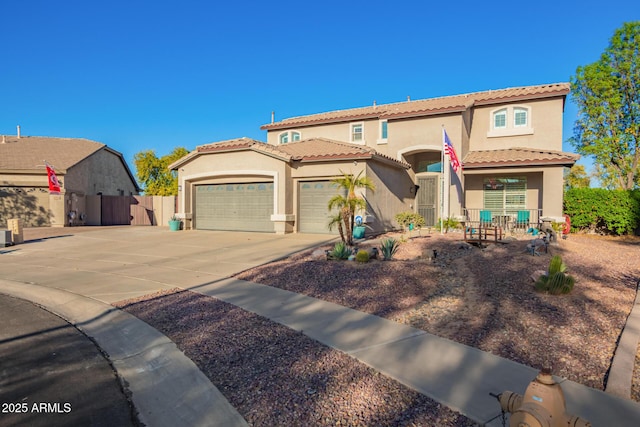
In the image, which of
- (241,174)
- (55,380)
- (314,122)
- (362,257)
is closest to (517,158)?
(362,257)

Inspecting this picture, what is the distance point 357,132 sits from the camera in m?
22.7

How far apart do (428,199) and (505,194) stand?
11.8ft

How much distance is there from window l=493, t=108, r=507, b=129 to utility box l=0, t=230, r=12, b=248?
22.4 metres

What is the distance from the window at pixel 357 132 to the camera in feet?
73.6

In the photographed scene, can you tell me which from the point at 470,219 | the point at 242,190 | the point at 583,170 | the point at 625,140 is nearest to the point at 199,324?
the point at 242,190

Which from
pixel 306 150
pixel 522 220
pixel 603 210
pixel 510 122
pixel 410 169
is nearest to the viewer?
pixel 522 220

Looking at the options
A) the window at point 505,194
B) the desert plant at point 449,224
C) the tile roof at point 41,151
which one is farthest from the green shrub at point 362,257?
the tile roof at point 41,151

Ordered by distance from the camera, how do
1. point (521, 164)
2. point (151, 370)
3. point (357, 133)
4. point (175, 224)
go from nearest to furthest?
1. point (151, 370)
2. point (521, 164)
3. point (175, 224)
4. point (357, 133)

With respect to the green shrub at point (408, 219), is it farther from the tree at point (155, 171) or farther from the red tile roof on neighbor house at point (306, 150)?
the tree at point (155, 171)

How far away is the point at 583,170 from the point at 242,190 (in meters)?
41.5

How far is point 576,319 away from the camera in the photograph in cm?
592

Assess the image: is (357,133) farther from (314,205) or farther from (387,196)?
(314,205)

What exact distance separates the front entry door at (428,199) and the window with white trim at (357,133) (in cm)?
421

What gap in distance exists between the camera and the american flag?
15914mm
